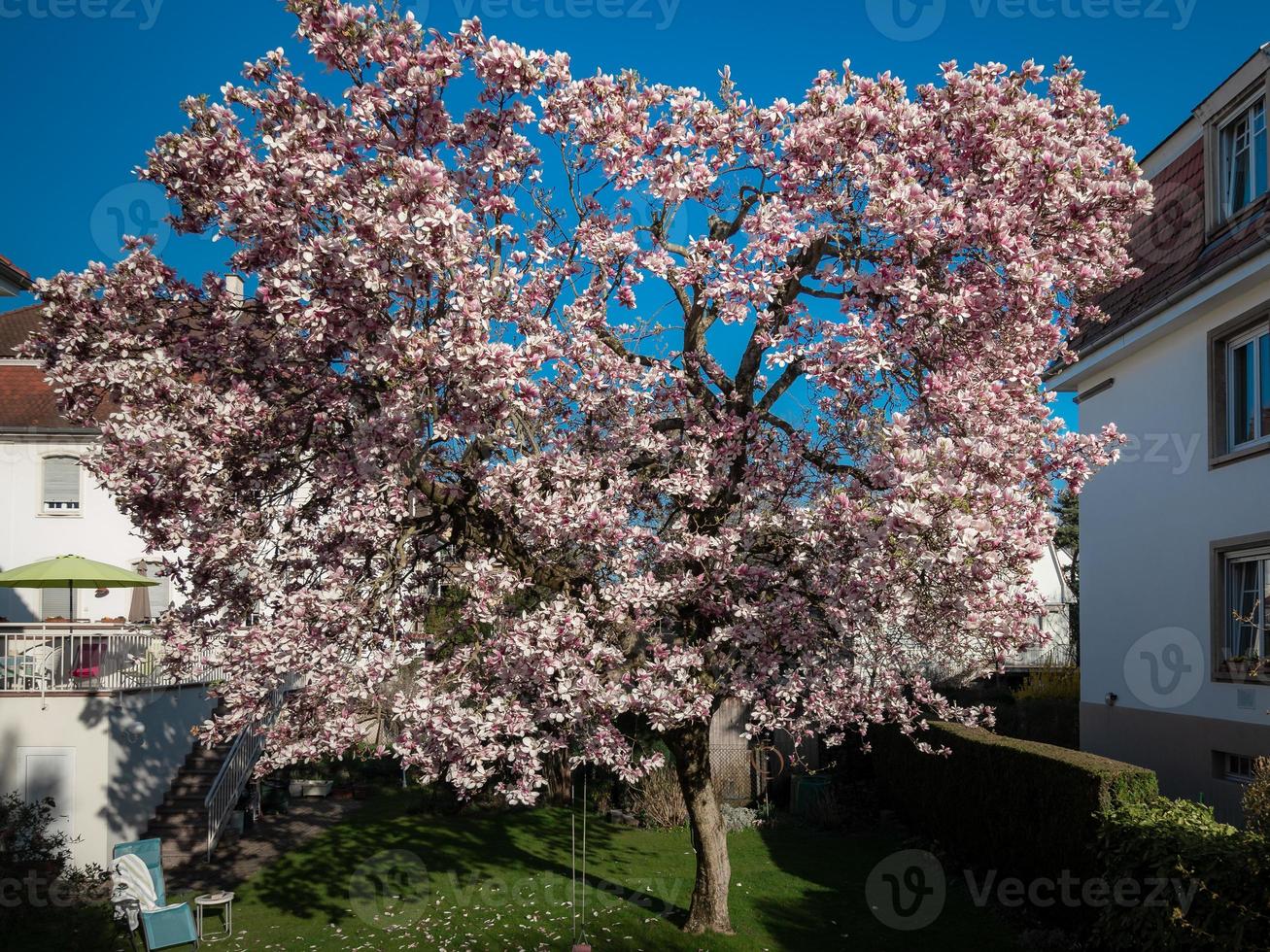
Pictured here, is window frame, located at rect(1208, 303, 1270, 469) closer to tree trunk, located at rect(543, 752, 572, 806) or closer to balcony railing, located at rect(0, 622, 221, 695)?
tree trunk, located at rect(543, 752, 572, 806)

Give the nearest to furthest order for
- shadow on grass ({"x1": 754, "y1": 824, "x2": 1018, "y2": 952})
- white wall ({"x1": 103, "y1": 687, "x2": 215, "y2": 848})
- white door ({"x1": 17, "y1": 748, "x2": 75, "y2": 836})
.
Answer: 1. shadow on grass ({"x1": 754, "y1": 824, "x2": 1018, "y2": 952})
2. white door ({"x1": 17, "y1": 748, "x2": 75, "y2": 836})
3. white wall ({"x1": 103, "y1": 687, "x2": 215, "y2": 848})

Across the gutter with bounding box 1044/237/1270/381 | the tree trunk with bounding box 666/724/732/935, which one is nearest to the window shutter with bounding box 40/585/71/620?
the tree trunk with bounding box 666/724/732/935

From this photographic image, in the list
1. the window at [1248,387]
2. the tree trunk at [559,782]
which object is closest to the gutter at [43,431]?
the tree trunk at [559,782]

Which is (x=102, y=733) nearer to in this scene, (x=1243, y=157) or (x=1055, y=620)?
(x=1243, y=157)

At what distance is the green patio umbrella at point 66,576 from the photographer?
60.6ft

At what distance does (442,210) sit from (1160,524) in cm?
1323

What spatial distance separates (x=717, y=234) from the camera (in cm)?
1056

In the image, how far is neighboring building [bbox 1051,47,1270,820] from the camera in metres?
13.7

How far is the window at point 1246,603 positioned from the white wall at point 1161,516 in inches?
10.7

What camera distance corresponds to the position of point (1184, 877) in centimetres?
840

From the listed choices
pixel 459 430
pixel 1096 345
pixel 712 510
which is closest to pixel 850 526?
pixel 712 510

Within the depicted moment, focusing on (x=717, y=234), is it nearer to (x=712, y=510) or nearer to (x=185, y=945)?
(x=712, y=510)

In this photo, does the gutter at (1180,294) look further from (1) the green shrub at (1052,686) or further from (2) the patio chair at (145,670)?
(2) the patio chair at (145,670)

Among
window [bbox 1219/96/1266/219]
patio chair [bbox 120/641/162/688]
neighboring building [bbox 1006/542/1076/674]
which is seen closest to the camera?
window [bbox 1219/96/1266/219]
